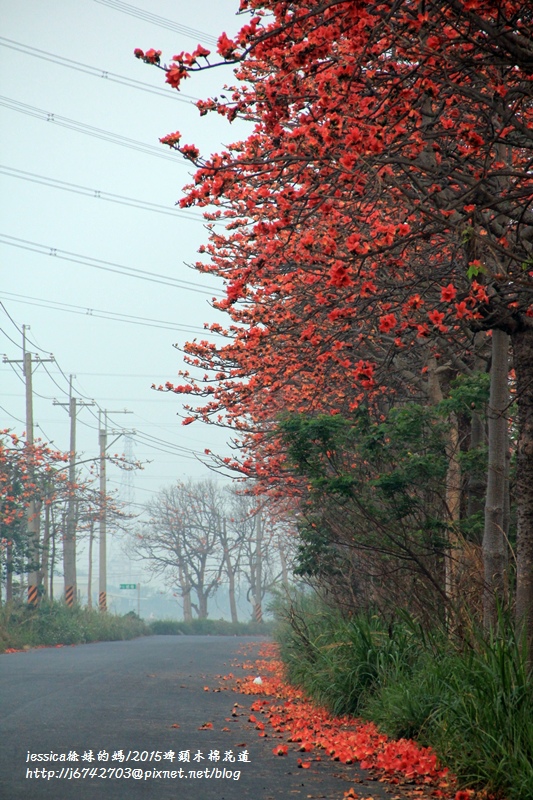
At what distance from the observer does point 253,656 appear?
2502 cm

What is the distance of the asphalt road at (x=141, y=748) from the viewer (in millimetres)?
6141

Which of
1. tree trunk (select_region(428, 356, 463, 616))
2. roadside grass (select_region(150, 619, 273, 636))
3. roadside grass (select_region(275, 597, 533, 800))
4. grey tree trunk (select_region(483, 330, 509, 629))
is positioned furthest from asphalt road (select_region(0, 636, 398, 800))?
roadside grass (select_region(150, 619, 273, 636))

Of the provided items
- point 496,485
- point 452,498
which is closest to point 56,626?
point 452,498

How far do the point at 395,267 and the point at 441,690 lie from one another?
142 inches

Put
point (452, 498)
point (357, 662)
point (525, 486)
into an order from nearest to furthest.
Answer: point (525, 486)
point (357, 662)
point (452, 498)

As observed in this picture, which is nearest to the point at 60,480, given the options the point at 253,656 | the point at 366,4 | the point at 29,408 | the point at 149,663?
the point at 29,408

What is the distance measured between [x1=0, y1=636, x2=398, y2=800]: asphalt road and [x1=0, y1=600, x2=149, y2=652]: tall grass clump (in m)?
13.5

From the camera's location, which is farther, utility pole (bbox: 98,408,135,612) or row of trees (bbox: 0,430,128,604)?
utility pole (bbox: 98,408,135,612)

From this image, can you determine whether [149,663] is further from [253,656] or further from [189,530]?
[189,530]

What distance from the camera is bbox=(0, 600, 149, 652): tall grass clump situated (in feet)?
88.6

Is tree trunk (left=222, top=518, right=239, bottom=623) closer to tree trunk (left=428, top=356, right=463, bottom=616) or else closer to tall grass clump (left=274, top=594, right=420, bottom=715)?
tree trunk (left=428, top=356, right=463, bottom=616)

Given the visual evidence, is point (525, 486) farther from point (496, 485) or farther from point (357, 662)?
point (357, 662)

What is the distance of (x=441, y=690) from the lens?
7.47m

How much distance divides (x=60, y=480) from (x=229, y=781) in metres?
29.0
